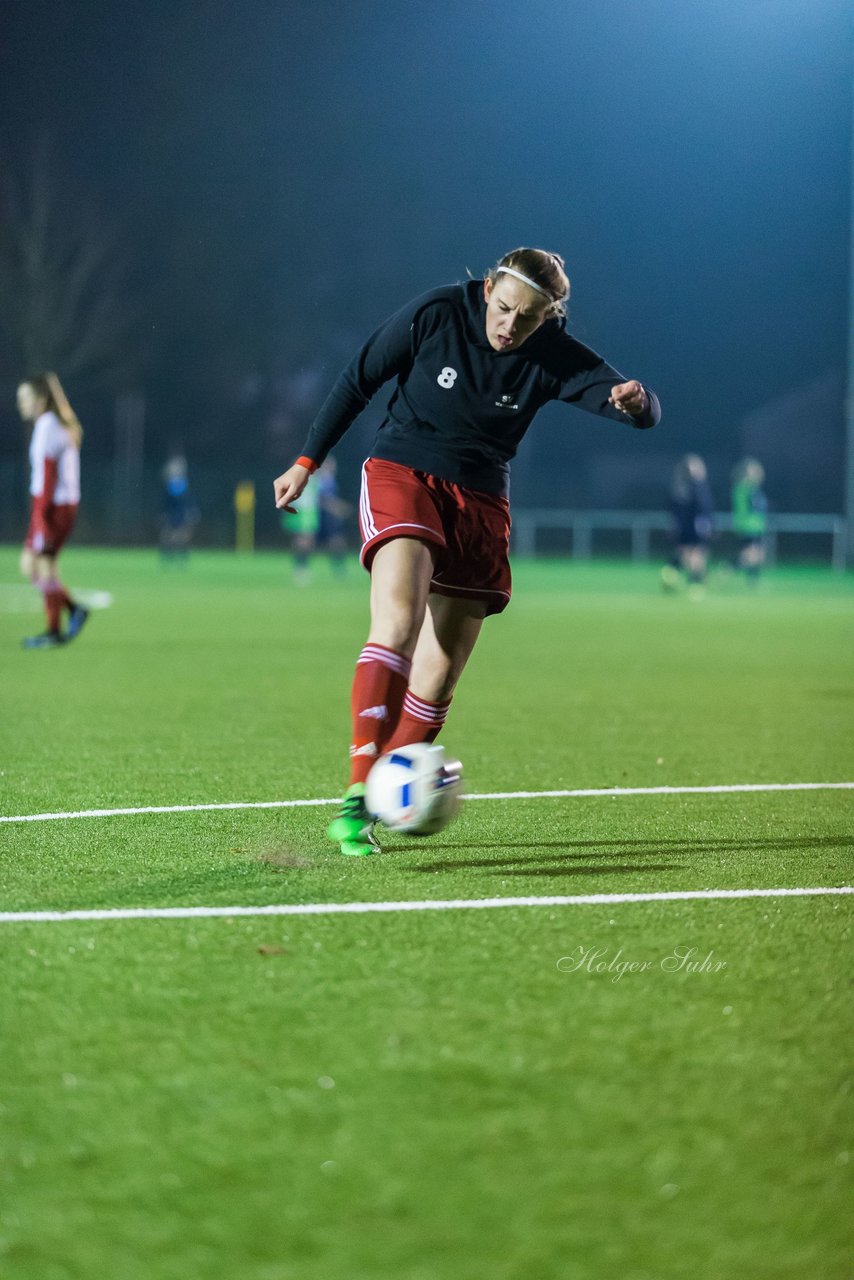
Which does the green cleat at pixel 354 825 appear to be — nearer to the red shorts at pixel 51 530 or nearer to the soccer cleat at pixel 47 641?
the red shorts at pixel 51 530

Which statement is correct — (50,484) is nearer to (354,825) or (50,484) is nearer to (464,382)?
(464,382)

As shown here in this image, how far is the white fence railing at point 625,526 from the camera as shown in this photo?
147 ft

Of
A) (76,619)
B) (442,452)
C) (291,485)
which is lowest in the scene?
(76,619)

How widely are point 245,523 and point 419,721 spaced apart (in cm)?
4500

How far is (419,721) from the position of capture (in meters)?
5.91

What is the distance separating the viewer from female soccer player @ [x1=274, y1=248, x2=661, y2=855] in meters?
5.40

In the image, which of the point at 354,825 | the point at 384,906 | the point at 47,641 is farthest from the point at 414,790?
the point at 47,641

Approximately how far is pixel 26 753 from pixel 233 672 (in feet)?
15.5

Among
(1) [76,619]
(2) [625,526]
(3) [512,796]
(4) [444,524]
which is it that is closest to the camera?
(4) [444,524]

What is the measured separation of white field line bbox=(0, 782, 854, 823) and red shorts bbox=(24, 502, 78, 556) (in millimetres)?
8231

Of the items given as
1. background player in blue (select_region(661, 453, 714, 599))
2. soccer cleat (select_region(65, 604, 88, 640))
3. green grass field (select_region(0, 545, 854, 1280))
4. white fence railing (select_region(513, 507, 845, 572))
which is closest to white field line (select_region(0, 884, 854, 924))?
green grass field (select_region(0, 545, 854, 1280))

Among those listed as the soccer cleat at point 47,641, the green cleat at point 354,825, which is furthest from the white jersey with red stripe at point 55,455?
the green cleat at point 354,825

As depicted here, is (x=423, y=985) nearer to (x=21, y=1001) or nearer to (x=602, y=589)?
(x=21, y=1001)

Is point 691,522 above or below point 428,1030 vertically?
below
